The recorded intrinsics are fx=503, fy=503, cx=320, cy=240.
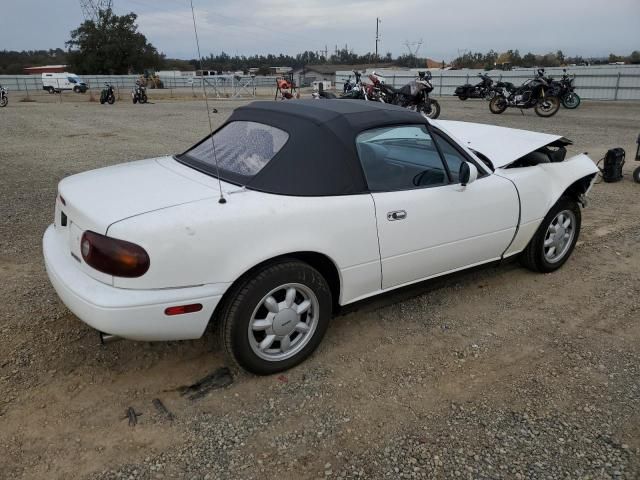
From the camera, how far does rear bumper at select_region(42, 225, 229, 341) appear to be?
234cm

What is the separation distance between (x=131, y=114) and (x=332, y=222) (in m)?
18.8

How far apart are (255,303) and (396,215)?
1002 mm

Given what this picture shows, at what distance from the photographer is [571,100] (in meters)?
17.8

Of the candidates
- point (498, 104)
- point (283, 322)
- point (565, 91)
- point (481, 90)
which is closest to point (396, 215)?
point (283, 322)

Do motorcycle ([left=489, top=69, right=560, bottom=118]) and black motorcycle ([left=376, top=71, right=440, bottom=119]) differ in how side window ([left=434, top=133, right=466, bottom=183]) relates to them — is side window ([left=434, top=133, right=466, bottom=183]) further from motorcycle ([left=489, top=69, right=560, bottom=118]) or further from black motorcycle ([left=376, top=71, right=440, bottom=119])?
motorcycle ([left=489, top=69, right=560, bottom=118])

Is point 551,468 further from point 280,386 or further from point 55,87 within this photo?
point 55,87

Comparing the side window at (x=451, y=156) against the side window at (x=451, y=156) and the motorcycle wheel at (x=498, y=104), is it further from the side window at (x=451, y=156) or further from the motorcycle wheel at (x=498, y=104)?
the motorcycle wheel at (x=498, y=104)

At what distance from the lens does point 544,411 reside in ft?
8.54

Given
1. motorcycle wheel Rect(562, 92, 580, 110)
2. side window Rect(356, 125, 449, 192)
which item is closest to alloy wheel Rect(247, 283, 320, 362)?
side window Rect(356, 125, 449, 192)

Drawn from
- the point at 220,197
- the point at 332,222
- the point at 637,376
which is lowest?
the point at 637,376

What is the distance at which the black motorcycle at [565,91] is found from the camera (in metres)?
16.6

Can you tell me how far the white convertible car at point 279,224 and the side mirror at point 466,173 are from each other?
0.01 m

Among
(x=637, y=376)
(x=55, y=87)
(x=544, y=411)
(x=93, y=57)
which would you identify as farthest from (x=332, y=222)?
(x=93, y=57)

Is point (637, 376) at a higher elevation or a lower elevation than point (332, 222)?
lower
